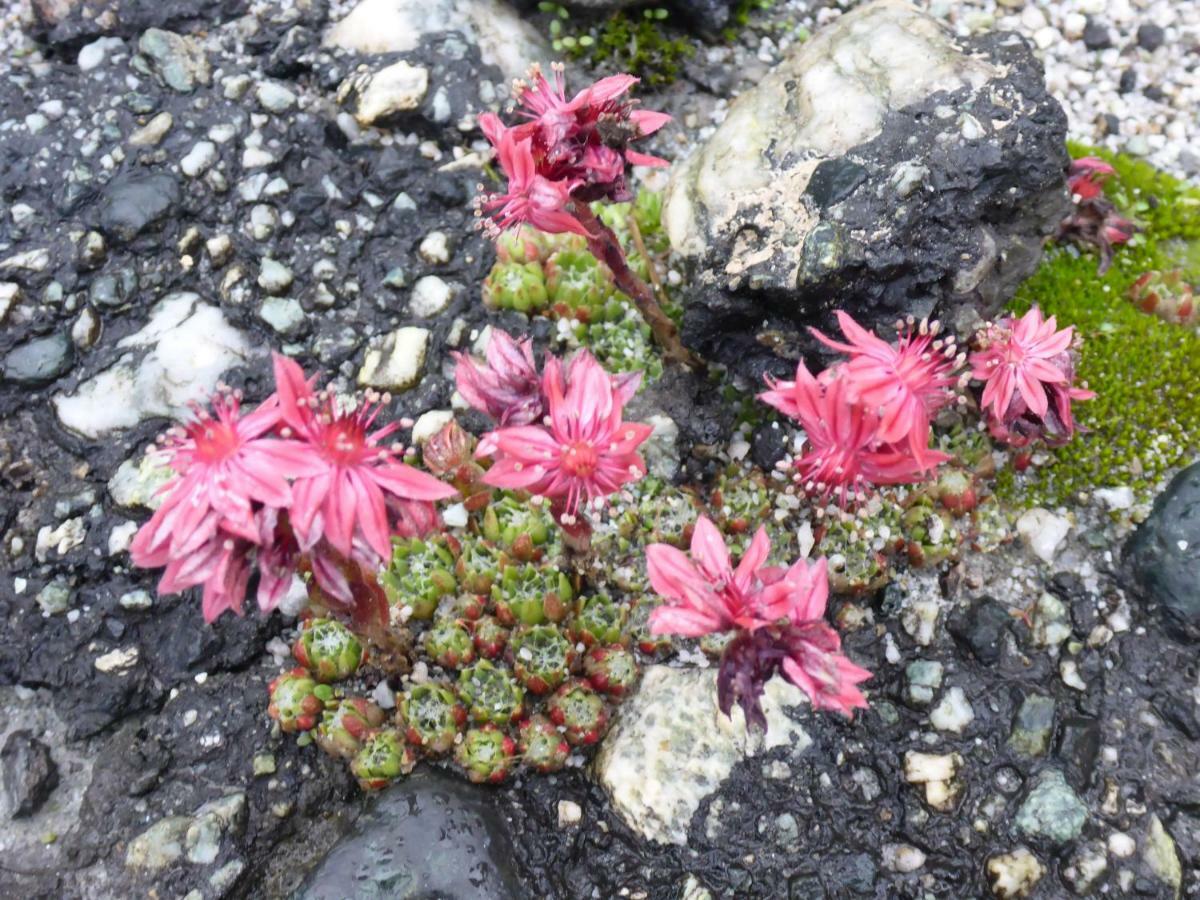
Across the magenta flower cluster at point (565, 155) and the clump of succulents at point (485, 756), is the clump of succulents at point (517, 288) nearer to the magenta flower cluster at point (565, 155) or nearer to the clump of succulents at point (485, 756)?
the magenta flower cluster at point (565, 155)

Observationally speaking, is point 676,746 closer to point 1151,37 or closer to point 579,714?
point 579,714

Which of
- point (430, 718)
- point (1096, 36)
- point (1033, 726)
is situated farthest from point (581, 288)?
point (1096, 36)

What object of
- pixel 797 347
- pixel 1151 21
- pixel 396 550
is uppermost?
pixel 1151 21

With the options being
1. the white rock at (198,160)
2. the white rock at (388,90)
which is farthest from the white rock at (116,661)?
the white rock at (388,90)

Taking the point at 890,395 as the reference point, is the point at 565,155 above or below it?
above

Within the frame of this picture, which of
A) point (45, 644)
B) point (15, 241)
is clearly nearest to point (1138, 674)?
point (45, 644)

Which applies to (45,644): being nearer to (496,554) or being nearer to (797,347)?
(496,554)

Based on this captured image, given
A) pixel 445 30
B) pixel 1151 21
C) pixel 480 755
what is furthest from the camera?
pixel 1151 21
